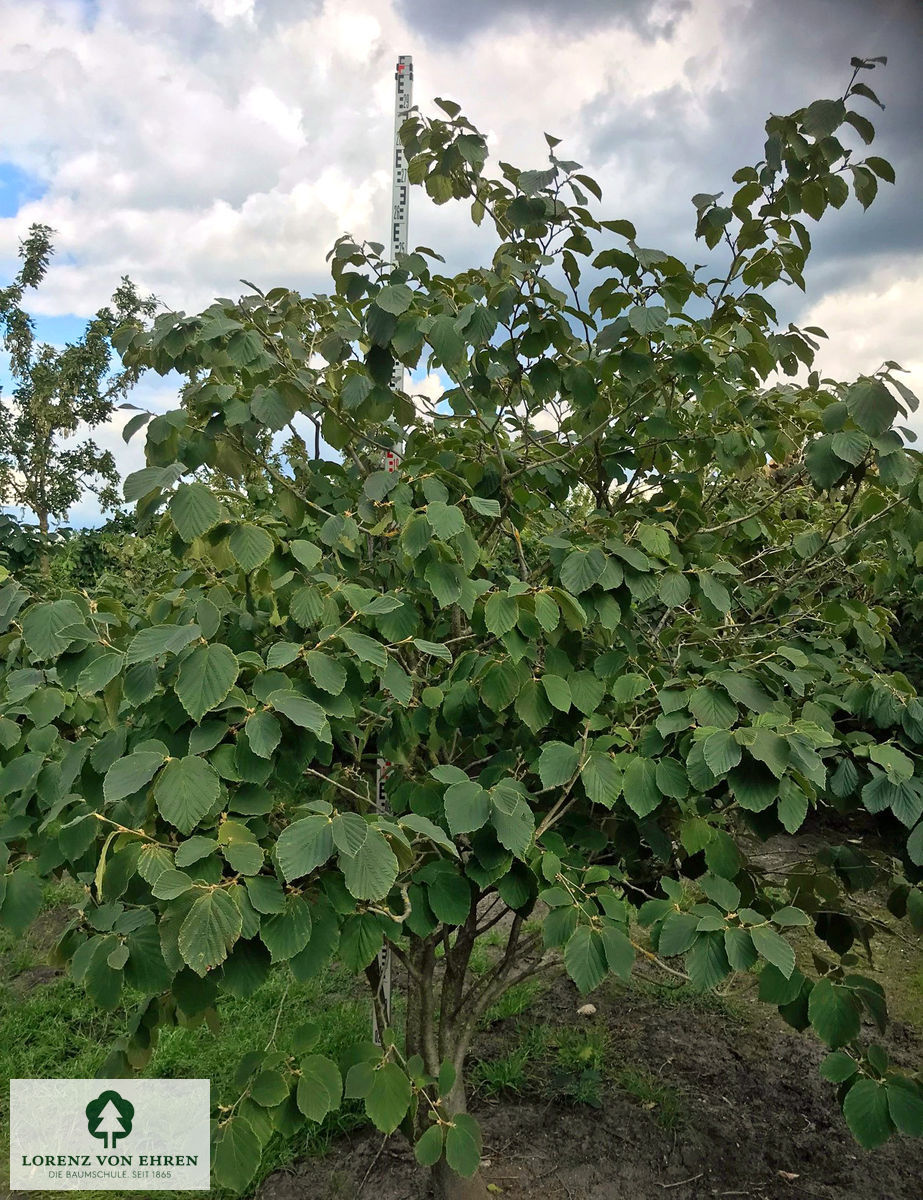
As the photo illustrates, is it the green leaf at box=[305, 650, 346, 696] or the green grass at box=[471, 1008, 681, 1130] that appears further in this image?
the green grass at box=[471, 1008, 681, 1130]

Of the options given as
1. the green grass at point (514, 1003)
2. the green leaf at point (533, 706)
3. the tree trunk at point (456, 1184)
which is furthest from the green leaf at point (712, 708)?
the green grass at point (514, 1003)

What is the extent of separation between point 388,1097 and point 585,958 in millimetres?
500

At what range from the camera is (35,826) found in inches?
83.1

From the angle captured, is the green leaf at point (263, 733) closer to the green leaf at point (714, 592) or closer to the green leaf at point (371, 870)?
the green leaf at point (371, 870)

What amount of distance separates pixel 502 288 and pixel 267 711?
3.69ft

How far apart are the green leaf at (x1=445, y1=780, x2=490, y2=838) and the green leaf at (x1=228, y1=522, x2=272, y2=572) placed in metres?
0.58

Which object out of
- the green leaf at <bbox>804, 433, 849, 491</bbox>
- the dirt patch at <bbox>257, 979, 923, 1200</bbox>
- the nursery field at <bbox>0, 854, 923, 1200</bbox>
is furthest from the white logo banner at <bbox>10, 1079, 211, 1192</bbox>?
the green leaf at <bbox>804, 433, 849, 491</bbox>

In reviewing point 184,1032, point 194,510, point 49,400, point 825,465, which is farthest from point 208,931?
point 49,400

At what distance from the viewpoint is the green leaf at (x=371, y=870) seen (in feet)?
4.31

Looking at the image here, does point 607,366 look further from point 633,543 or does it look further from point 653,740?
point 653,740

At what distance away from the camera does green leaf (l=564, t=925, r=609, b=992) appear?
1.58 meters

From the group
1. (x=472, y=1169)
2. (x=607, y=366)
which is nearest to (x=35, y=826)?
(x=472, y=1169)

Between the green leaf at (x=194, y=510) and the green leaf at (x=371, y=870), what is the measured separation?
70 cm

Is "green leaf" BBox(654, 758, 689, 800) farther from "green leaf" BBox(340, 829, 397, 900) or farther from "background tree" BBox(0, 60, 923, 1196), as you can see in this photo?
"green leaf" BBox(340, 829, 397, 900)
